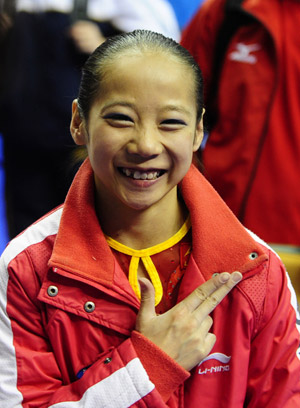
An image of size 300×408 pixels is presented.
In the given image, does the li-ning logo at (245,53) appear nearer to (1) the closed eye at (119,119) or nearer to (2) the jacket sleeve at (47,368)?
(1) the closed eye at (119,119)

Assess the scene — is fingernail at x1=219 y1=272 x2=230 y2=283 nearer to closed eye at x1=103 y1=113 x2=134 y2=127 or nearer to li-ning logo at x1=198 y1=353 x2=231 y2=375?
li-ning logo at x1=198 y1=353 x2=231 y2=375

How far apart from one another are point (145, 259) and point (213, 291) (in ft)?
0.56

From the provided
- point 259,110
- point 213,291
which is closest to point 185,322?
point 213,291

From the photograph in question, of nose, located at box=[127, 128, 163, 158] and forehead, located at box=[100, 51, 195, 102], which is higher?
forehead, located at box=[100, 51, 195, 102]

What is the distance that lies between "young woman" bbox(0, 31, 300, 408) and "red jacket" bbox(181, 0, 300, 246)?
2.26ft

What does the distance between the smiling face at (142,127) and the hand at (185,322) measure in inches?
8.0

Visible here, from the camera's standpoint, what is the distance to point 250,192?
2.11 metres

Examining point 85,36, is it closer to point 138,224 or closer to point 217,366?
point 138,224

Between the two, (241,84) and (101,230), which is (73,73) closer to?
(241,84)

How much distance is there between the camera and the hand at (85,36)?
8.44 feet

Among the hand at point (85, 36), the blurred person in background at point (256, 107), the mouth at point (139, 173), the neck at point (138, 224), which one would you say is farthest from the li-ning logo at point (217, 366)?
the hand at point (85, 36)

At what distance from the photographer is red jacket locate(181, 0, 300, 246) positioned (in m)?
2.05

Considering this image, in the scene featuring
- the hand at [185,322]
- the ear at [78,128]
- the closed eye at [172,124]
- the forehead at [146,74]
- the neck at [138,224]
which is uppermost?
the forehead at [146,74]

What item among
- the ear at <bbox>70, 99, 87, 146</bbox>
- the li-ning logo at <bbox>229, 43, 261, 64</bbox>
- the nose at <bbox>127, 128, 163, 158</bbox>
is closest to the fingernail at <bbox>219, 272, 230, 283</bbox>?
the nose at <bbox>127, 128, 163, 158</bbox>
